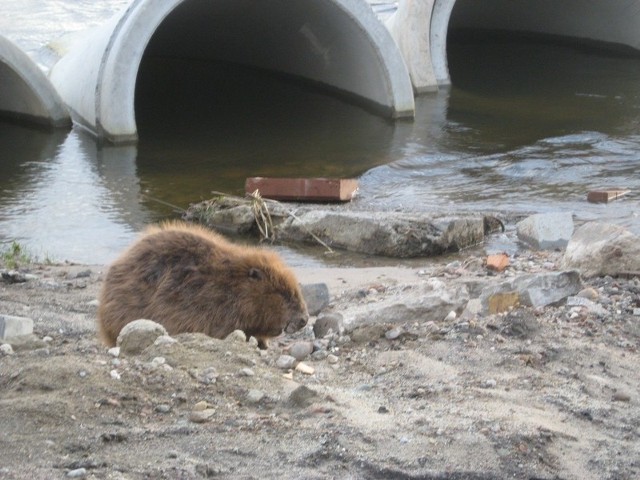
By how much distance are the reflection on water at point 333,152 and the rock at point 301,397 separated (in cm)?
411

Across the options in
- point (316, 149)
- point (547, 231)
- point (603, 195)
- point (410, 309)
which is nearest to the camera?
point (410, 309)

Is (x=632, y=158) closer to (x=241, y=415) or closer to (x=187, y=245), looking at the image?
(x=187, y=245)

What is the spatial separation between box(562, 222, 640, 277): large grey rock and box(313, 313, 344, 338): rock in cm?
178

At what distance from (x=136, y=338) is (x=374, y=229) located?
3888 millimetres

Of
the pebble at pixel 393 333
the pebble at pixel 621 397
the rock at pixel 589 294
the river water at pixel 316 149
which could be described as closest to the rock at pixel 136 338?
the pebble at pixel 393 333

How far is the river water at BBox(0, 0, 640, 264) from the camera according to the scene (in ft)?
29.5

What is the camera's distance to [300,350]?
424 centimetres

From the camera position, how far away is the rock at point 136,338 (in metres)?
3.81

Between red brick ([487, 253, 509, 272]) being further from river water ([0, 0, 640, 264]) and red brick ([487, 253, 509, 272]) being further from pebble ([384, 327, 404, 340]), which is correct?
pebble ([384, 327, 404, 340])

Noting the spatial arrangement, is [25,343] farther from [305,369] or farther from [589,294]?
[589,294]

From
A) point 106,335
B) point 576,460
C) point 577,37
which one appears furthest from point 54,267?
point 577,37

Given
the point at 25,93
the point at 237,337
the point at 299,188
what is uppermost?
the point at 237,337

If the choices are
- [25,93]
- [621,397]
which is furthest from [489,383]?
[25,93]

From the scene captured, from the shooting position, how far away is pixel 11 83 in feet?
41.4
